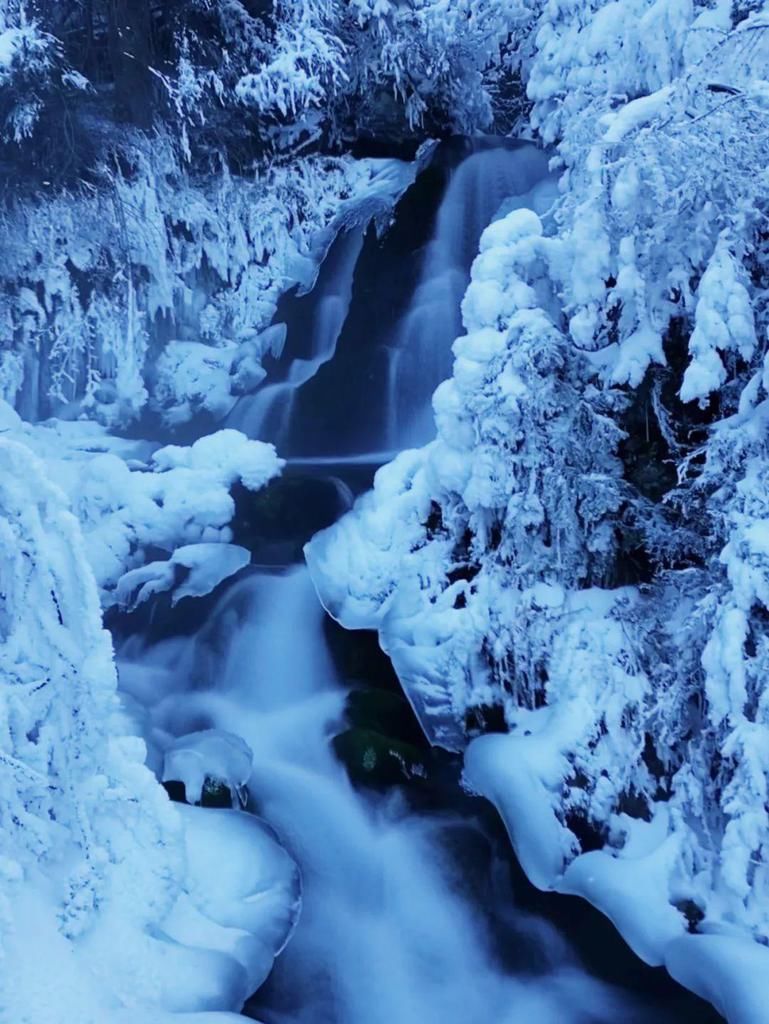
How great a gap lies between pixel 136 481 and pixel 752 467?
552cm

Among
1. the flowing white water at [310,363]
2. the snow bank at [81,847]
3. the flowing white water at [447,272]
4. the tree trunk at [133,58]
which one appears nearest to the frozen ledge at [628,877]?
the snow bank at [81,847]

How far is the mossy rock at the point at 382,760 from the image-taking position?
561cm

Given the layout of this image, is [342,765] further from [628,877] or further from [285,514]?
[285,514]

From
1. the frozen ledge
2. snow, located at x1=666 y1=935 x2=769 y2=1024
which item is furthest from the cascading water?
snow, located at x1=666 y1=935 x2=769 y2=1024

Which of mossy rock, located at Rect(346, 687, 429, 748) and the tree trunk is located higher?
the tree trunk

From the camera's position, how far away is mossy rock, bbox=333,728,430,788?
221 inches

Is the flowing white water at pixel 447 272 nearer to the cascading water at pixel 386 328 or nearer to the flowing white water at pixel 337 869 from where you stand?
the cascading water at pixel 386 328

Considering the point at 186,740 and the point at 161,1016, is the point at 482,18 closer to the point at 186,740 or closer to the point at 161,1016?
the point at 186,740

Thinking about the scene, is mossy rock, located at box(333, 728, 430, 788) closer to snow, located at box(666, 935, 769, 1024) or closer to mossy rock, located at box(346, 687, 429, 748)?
mossy rock, located at box(346, 687, 429, 748)

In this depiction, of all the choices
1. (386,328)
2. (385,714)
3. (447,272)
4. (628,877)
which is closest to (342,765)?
(385,714)

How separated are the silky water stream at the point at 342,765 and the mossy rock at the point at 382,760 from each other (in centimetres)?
7

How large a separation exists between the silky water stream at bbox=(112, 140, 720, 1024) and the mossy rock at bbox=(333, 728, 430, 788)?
0.24 feet

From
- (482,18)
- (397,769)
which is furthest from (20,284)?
(397,769)

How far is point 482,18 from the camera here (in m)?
9.95
